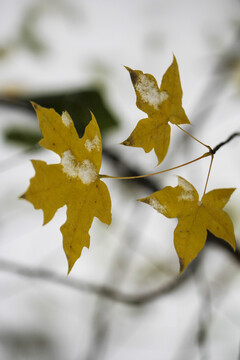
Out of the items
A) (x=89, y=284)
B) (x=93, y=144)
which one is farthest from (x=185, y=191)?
(x=89, y=284)

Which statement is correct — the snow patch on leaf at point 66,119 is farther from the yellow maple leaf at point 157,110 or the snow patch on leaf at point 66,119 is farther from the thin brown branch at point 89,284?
the thin brown branch at point 89,284

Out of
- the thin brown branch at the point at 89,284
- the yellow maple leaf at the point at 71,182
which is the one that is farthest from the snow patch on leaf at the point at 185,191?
the thin brown branch at the point at 89,284

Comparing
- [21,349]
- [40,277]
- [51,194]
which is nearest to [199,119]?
[40,277]

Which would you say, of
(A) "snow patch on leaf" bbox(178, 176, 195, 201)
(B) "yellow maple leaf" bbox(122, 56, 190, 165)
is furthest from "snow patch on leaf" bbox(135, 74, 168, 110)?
(A) "snow patch on leaf" bbox(178, 176, 195, 201)

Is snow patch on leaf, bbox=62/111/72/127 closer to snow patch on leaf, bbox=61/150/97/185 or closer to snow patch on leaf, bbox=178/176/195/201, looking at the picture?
snow patch on leaf, bbox=61/150/97/185

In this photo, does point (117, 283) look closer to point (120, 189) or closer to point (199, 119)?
point (120, 189)

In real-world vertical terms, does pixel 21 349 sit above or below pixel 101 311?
below
